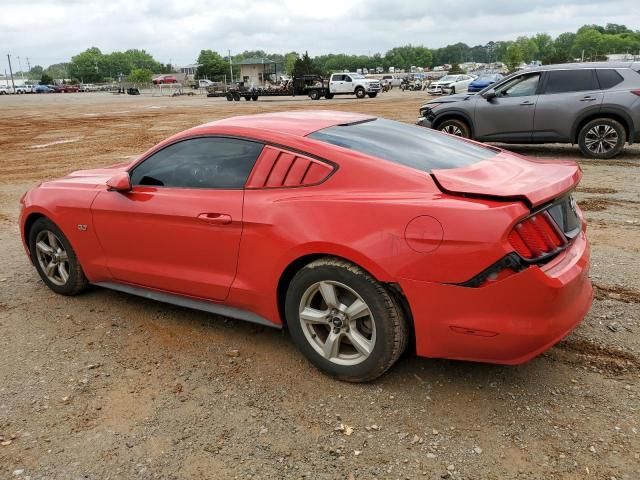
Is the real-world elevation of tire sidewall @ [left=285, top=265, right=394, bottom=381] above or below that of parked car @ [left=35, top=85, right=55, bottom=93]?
below

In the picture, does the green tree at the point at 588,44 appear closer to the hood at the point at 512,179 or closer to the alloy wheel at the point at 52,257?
the hood at the point at 512,179

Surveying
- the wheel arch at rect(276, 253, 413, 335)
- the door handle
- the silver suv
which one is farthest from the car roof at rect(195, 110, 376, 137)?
the silver suv

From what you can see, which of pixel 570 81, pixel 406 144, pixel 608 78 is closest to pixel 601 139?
pixel 608 78

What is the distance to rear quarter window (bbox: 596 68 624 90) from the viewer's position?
34.7 feet

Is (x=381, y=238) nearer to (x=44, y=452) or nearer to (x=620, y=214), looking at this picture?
Result: (x=44, y=452)

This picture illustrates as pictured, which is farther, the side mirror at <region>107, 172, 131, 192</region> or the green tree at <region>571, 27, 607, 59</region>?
the green tree at <region>571, 27, 607, 59</region>

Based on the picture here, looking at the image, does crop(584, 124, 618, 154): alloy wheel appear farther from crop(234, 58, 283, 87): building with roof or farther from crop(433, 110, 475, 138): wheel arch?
crop(234, 58, 283, 87): building with roof

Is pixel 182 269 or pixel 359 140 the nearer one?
pixel 359 140

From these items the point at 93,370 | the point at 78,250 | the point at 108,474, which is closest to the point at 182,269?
the point at 93,370

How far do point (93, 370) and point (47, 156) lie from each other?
1200cm

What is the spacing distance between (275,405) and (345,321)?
60cm

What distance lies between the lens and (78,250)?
453cm

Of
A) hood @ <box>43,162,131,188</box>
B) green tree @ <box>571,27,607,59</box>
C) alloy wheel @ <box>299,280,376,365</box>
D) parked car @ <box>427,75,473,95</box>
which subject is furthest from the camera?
green tree @ <box>571,27,607,59</box>

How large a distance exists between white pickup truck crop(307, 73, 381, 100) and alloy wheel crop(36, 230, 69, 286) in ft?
123
